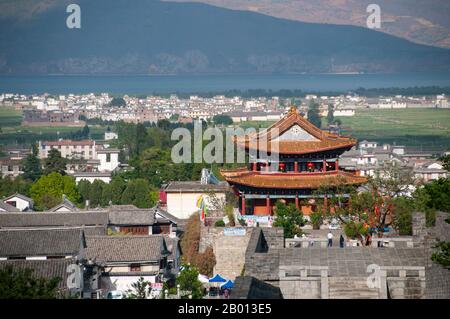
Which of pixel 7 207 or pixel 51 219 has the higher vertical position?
pixel 51 219

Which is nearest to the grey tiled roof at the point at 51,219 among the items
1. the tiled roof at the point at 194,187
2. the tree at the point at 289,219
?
the tiled roof at the point at 194,187

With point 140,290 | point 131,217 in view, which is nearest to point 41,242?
point 140,290

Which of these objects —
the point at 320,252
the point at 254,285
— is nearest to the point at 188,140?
the point at 320,252

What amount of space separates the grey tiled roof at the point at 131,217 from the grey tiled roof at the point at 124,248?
7.57 m

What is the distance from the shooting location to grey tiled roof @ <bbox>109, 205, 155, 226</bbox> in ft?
134

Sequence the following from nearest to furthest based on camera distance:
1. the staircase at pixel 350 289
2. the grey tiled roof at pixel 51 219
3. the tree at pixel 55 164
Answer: the staircase at pixel 350 289, the grey tiled roof at pixel 51 219, the tree at pixel 55 164

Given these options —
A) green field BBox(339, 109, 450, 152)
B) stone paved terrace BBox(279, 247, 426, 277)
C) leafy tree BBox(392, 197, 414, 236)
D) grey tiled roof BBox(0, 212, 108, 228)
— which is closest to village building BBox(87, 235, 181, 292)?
leafy tree BBox(392, 197, 414, 236)

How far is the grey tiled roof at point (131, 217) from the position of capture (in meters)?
40.8

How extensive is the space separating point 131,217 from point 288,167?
520 centimetres

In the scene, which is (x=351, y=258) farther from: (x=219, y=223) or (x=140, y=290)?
(x=219, y=223)

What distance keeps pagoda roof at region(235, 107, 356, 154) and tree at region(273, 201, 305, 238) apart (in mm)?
2346

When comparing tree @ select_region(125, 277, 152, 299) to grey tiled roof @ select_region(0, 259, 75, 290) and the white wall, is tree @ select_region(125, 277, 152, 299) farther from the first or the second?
the white wall

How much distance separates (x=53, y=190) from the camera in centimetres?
5641

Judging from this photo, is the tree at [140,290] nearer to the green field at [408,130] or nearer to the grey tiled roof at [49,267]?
the grey tiled roof at [49,267]
